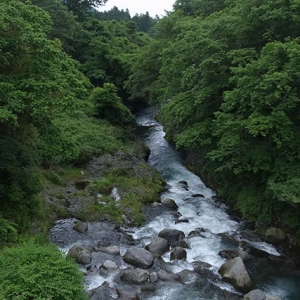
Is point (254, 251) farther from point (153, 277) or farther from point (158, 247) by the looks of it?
point (153, 277)

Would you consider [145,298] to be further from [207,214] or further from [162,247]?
[207,214]

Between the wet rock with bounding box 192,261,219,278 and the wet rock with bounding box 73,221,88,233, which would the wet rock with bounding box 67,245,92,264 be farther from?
the wet rock with bounding box 192,261,219,278

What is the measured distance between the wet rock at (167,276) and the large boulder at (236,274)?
1.56m

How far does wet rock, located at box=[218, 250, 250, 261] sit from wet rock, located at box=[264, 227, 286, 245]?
160cm

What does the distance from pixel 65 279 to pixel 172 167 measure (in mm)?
16212

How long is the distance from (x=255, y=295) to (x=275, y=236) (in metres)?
4.29

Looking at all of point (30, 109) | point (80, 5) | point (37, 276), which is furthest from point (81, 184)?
point (80, 5)

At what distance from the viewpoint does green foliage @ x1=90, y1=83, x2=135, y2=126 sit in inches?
1108

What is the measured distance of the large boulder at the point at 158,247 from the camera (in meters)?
13.4

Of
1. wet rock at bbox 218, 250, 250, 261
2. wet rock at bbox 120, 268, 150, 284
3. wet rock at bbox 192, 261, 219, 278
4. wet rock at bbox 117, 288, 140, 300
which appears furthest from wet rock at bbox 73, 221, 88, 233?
wet rock at bbox 218, 250, 250, 261

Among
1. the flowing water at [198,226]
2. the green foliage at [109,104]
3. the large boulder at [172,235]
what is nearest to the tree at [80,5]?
the green foliage at [109,104]

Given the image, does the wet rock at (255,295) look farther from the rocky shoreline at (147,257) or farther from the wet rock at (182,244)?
the wet rock at (182,244)

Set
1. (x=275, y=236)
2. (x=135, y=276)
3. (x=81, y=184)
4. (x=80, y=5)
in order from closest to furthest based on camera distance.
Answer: (x=135, y=276) < (x=275, y=236) < (x=81, y=184) < (x=80, y=5)

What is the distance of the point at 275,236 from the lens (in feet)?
47.8
